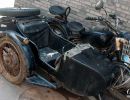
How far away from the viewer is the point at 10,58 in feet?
10.0

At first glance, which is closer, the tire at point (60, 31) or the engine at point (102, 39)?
the engine at point (102, 39)

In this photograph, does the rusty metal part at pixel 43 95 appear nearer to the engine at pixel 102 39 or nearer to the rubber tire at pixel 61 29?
the engine at pixel 102 39

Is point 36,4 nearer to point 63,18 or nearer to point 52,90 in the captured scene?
point 63,18

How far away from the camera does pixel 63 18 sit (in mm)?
3926

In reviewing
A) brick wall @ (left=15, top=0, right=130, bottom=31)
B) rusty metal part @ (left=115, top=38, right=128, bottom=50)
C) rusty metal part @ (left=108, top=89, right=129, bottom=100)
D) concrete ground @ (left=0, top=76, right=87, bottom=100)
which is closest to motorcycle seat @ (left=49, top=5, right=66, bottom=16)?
brick wall @ (left=15, top=0, right=130, bottom=31)

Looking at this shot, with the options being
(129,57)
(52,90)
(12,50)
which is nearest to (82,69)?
(129,57)

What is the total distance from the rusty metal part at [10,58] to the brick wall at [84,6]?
1542 millimetres

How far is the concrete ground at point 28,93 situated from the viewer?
2984 mm

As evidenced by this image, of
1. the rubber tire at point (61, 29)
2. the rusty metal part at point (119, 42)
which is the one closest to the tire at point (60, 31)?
the rubber tire at point (61, 29)

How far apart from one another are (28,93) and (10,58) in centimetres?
50

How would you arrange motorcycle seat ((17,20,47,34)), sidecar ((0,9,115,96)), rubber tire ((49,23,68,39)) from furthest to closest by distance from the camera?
rubber tire ((49,23,68,39))
motorcycle seat ((17,20,47,34))
sidecar ((0,9,115,96))

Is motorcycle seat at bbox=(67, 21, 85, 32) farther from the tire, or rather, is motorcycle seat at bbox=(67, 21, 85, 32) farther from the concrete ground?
the concrete ground

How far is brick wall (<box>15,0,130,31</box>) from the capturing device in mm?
3619

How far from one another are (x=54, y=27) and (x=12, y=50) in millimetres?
1055
